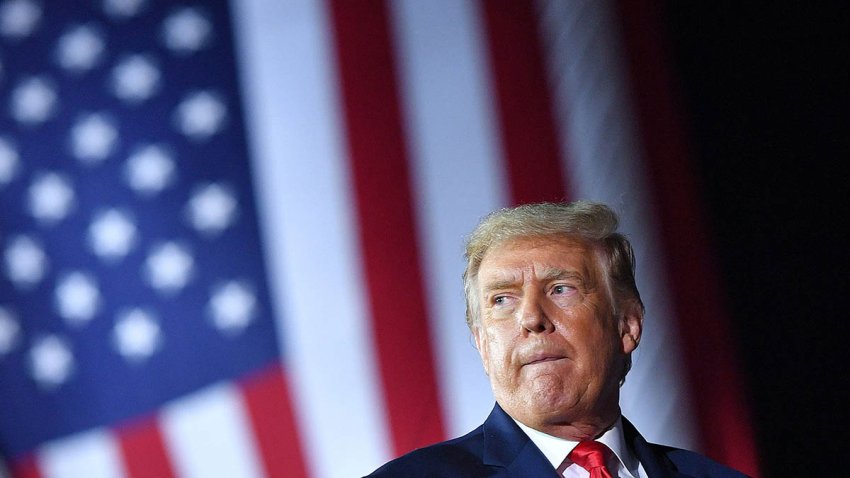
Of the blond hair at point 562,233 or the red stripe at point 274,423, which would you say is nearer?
the blond hair at point 562,233

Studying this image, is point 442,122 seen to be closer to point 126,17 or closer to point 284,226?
point 284,226

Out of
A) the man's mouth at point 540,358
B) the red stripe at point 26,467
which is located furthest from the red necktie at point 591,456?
the red stripe at point 26,467

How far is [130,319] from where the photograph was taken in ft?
7.60

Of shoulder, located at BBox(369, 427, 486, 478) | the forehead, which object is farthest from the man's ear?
shoulder, located at BBox(369, 427, 486, 478)

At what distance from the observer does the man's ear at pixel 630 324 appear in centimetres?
182

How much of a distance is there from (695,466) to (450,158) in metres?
0.90

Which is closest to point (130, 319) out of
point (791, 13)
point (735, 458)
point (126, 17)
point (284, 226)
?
point (284, 226)

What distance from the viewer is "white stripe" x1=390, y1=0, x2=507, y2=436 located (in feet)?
7.68

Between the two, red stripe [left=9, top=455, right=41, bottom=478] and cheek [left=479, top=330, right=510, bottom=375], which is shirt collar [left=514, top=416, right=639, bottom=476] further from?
red stripe [left=9, top=455, right=41, bottom=478]

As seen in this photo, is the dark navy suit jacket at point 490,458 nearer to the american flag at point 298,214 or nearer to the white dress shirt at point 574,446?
the white dress shirt at point 574,446

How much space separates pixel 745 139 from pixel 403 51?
85cm

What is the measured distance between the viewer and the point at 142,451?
229 centimetres

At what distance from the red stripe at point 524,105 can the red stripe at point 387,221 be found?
246 millimetres

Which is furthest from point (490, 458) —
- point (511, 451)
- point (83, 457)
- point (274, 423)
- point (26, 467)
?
point (26, 467)
